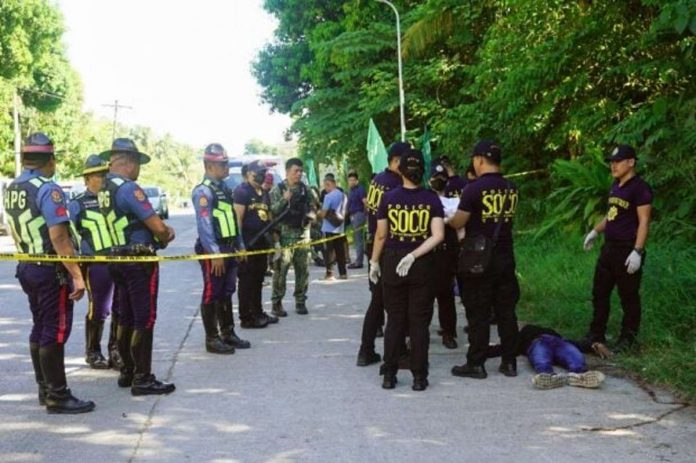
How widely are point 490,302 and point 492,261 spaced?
342mm

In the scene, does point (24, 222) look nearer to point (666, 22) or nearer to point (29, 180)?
point (29, 180)

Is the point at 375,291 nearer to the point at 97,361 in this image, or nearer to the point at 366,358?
the point at 366,358

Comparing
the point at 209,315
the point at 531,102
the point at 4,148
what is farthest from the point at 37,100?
the point at 209,315

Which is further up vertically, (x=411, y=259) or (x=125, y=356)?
(x=411, y=259)

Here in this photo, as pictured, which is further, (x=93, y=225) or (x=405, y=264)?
(x=93, y=225)

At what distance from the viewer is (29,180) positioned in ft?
16.5

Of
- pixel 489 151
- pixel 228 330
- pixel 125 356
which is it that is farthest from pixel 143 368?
pixel 489 151

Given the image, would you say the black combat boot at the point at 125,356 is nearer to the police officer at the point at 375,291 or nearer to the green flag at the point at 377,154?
the police officer at the point at 375,291

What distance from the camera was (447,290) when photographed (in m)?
7.07

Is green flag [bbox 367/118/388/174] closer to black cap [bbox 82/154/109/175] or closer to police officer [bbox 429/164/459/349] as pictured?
police officer [bbox 429/164/459/349]

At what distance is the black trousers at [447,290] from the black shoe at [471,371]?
949 millimetres

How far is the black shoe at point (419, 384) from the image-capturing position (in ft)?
18.4

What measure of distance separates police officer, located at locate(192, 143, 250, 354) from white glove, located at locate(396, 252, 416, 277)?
1.93 metres

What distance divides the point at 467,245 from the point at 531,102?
6762mm
